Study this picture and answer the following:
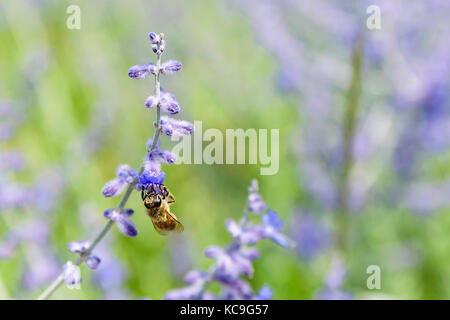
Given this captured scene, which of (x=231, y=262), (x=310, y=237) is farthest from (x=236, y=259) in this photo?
(x=310, y=237)

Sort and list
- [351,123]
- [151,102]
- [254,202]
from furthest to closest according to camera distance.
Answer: [351,123], [254,202], [151,102]

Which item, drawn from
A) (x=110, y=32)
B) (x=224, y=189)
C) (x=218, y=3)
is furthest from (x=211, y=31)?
(x=224, y=189)

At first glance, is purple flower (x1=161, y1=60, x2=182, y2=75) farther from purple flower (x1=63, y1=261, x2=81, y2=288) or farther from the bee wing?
purple flower (x1=63, y1=261, x2=81, y2=288)

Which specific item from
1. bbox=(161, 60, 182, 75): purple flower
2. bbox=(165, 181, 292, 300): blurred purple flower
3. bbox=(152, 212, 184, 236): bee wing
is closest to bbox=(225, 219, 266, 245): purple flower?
bbox=(165, 181, 292, 300): blurred purple flower

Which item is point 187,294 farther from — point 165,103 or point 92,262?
point 165,103

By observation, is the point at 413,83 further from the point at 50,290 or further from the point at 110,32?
the point at 110,32

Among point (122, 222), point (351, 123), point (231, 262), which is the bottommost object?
point (231, 262)

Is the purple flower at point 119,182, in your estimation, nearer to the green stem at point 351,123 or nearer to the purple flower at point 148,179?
the purple flower at point 148,179
